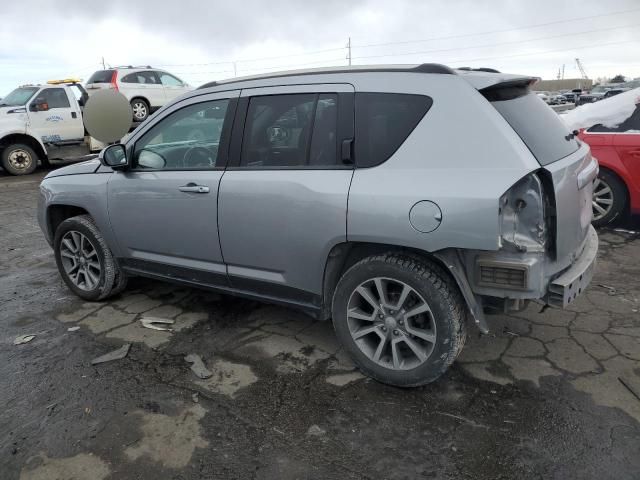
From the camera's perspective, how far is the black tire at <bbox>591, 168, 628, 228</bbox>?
5.72 m

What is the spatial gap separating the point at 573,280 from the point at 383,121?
4.40 ft

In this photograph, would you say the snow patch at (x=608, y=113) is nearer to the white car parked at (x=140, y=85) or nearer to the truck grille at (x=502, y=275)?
the truck grille at (x=502, y=275)

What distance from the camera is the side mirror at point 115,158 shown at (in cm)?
385

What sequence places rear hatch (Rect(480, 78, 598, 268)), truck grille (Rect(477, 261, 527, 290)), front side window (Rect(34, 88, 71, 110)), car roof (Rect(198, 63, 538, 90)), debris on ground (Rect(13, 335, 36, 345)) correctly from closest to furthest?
truck grille (Rect(477, 261, 527, 290)), rear hatch (Rect(480, 78, 598, 268)), car roof (Rect(198, 63, 538, 90)), debris on ground (Rect(13, 335, 36, 345)), front side window (Rect(34, 88, 71, 110))

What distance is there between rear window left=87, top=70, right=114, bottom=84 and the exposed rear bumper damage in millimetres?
15010

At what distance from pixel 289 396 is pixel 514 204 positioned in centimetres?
162

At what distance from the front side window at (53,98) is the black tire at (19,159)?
1.15 metres

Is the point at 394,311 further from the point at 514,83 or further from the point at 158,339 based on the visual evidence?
the point at 158,339

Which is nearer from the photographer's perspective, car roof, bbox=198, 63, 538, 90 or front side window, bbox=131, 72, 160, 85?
car roof, bbox=198, 63, 538, 90

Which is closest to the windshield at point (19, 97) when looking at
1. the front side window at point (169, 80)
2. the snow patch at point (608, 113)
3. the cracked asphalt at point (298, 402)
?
the front side window at point (169, 80)

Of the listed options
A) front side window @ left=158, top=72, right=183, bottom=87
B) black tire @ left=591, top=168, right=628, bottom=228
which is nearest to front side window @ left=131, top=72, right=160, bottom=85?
front side window @ left=158, top=72, right=183, bottom=87

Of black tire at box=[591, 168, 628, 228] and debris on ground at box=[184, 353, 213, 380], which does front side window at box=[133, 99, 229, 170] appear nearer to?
debris on ground at box=[184, 353, 213, 380]

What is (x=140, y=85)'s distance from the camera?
50.8 ft

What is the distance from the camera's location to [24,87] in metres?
12.6
